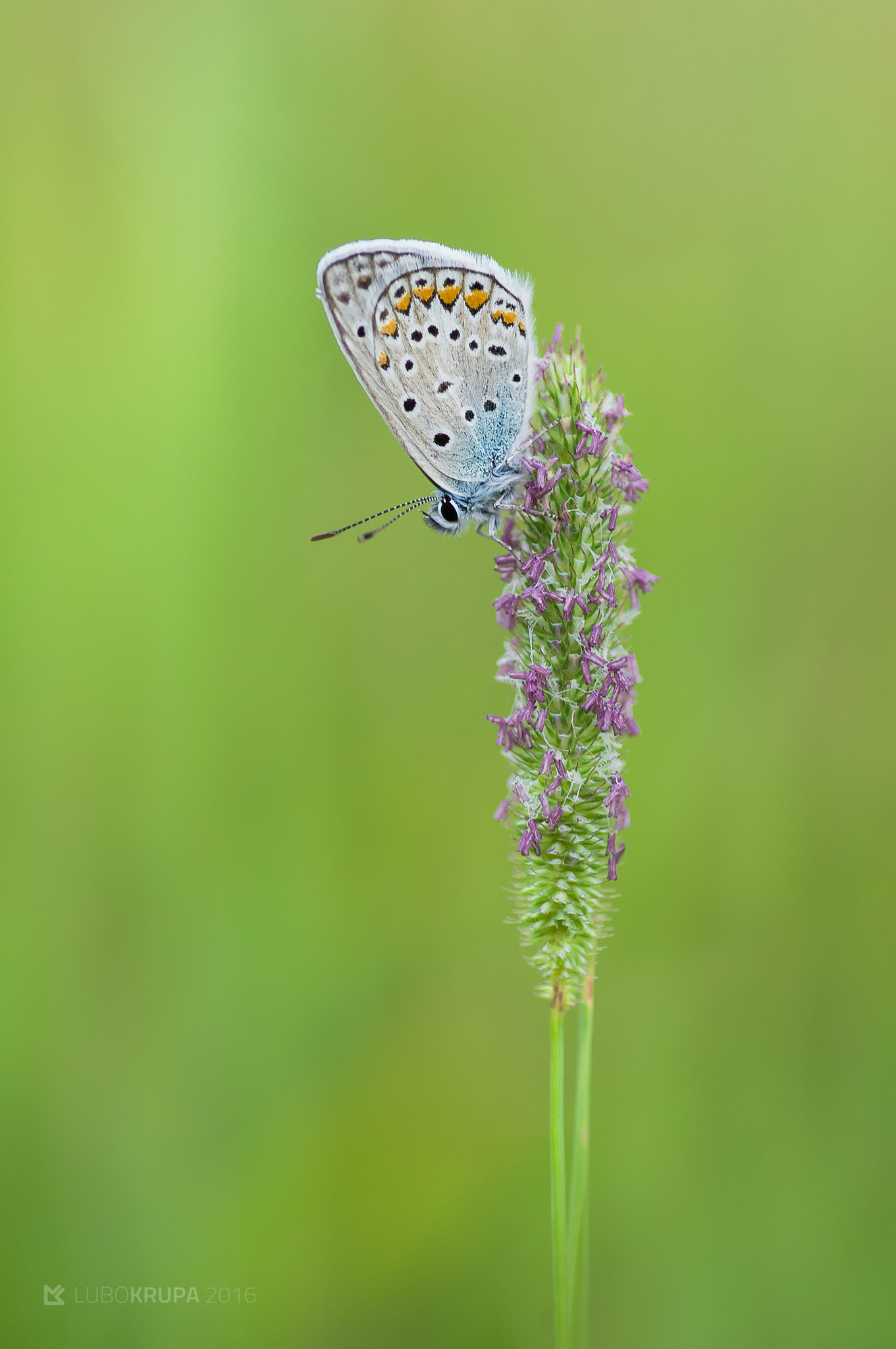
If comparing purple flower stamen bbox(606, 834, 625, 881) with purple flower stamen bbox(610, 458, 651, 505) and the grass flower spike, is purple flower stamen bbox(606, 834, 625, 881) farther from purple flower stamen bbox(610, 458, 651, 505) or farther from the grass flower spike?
purple flower stamen bbox(610, 458, 651, 505)

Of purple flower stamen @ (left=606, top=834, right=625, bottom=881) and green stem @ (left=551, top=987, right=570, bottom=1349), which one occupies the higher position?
purple flower stamen @ (left=606, top=834, right=625, bottom=881)

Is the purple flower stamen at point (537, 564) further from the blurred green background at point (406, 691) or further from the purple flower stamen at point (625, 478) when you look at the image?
the blurred green background at point (406, 691)

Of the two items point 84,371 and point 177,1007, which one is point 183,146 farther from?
point 177,1007

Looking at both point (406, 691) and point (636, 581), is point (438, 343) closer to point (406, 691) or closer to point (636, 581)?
point (636, 581)

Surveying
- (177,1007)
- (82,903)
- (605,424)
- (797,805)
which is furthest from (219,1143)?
(605,424)

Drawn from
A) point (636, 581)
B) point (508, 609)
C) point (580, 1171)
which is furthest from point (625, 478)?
point (580, 1171)

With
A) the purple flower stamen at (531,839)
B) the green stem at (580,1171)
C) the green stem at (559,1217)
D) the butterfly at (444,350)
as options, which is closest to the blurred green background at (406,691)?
the green stem at (580,1171)

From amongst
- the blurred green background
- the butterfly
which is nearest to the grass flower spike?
the butterfly
